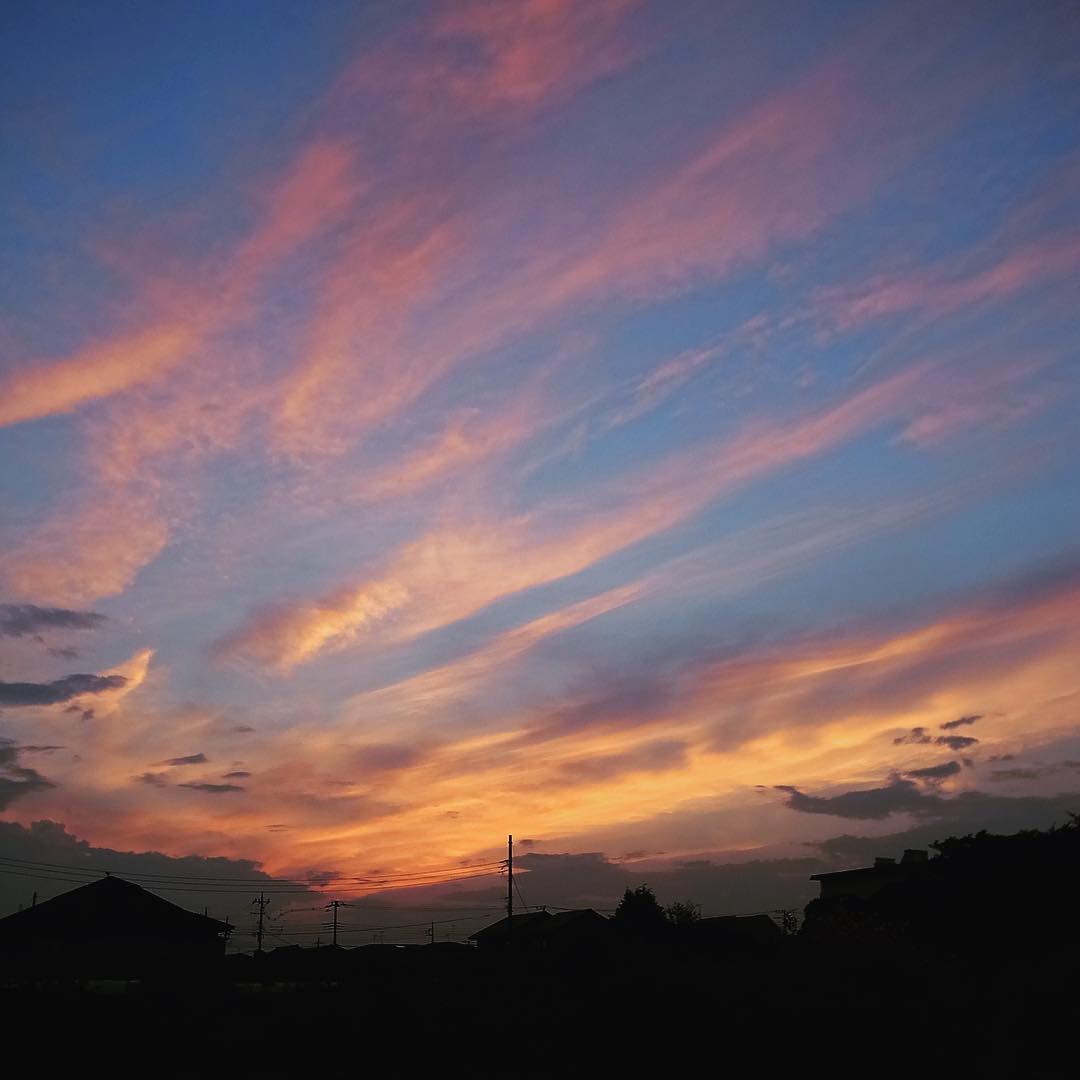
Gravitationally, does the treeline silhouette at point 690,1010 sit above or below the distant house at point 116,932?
below

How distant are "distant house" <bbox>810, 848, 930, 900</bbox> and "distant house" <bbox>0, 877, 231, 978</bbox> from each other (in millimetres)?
43630

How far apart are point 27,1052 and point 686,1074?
20.1 meters

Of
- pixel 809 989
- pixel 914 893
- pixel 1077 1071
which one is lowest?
pixel 1077 1071

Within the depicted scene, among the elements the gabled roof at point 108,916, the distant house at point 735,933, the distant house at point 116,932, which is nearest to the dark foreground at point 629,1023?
the distant house at point 735,933

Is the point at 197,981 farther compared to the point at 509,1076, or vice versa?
the point at 197,981

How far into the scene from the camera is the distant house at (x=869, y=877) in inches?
2741

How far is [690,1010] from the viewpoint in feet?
84.4

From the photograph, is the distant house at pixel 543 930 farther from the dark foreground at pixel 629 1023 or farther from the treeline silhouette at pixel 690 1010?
the dark foreground at pixel 629 1023

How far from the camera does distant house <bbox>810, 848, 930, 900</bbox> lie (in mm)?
69613

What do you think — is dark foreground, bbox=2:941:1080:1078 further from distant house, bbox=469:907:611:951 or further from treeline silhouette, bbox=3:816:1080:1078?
distant house, bbox=469:907:611:951

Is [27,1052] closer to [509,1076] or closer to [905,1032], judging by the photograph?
[509,1076]

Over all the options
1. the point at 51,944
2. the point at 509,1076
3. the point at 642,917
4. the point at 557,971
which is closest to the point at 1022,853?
the point at 557,971

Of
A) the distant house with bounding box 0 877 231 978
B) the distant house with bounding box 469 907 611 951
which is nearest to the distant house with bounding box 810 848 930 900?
the distant house with bounding box 469 907 611 951

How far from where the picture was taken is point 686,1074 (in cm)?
2370
